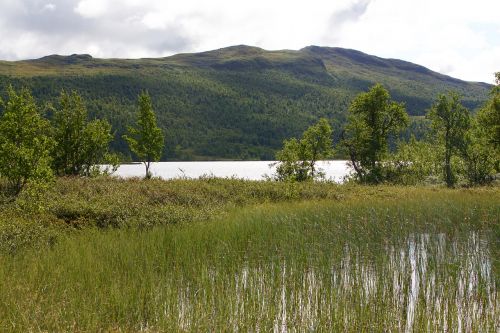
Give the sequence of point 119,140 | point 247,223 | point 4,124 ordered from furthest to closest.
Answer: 1. point 119,140
2. point 4,124
3. point 247,223

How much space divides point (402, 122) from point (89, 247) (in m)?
44.1

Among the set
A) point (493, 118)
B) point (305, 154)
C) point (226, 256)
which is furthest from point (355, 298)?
point (305, 154)

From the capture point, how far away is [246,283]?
36.7ft

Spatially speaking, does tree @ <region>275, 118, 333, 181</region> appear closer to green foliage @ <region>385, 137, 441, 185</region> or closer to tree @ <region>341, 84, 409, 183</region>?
tree @ <region>341, 84, 409, 183</region>

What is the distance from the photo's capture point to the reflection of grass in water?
9055 millimetres

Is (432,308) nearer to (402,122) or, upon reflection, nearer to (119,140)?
(402,122)

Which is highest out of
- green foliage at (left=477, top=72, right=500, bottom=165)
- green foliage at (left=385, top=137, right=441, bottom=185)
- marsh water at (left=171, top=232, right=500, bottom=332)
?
green foliage at (left=477, top=72, right=500, bottom=165)

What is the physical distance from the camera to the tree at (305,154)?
4847 centimetres

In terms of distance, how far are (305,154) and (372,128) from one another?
835 cm

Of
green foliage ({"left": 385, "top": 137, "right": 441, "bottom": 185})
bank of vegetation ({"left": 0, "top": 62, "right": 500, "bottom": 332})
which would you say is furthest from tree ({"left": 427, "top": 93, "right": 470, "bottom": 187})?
bank of vegetation ({"left": 0, "top": 62, "right": 500, "bottom": 332})

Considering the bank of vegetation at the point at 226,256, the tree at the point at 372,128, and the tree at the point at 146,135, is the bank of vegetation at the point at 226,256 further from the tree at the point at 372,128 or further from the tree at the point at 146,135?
the tree at the point at 372,128

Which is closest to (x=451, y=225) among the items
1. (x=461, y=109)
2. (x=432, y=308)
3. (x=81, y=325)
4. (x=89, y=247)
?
(x=432, y=308)

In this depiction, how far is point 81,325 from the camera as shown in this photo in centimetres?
860

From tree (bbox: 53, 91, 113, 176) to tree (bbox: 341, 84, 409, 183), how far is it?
28760 millimetres
